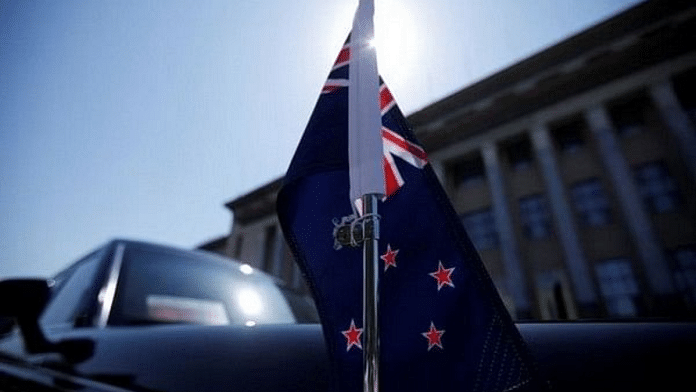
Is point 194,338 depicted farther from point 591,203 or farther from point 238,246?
point 238,246

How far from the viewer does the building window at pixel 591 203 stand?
16.7 m

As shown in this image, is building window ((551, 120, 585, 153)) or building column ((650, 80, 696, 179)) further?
building window ((551, 120, 585, 153))

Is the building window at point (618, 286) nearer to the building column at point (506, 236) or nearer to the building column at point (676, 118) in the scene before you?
the building column at point (506, 236)

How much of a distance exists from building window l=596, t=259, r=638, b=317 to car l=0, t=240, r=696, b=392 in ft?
54.7

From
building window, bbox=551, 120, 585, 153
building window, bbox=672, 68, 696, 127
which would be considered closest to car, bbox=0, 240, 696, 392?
building window, bbox=551, 120, 585, 153

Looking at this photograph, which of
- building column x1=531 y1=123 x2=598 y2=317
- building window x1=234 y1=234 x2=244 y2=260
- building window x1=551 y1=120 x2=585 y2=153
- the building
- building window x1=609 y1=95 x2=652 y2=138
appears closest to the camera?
the building

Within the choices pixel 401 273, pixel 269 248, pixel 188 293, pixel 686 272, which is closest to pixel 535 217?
pixel 686 272

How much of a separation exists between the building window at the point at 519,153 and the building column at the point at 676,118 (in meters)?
5.43

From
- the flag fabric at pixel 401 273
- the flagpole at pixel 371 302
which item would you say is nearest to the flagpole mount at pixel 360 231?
the flagpole at pixel 371 302

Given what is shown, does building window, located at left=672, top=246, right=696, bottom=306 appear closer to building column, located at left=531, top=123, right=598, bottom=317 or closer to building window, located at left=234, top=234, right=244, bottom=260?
building column, located at left=531, top=123, right=598, bottom=317

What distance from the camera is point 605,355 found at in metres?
0.62

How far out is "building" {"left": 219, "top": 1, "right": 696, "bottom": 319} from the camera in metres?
14.9

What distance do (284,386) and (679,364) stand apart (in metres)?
0.69

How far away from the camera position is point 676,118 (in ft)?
50.4
